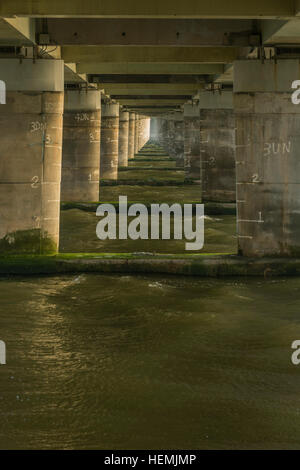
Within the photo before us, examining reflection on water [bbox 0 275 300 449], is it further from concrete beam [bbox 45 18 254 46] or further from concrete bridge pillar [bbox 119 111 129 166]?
concrete bridge pillar [bbox 119 111 129 166]

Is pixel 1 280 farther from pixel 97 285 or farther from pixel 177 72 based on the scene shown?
Answer: pixel 177 72

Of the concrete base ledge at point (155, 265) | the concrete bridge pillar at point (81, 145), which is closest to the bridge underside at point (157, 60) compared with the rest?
the concrete base ledge at point (155, 265)

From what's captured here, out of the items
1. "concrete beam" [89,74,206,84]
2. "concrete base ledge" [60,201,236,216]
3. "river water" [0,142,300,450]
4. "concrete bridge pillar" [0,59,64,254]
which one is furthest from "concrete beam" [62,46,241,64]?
"concrete base ledge" [60,201,236,216]

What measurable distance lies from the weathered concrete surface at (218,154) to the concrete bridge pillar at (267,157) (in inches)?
426

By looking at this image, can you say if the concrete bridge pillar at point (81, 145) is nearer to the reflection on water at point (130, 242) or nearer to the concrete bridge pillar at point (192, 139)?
the reflection on water at point (130, 242)

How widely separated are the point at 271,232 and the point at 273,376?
7151 mm

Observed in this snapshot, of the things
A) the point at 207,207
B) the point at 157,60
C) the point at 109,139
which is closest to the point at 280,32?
the point at 157,60

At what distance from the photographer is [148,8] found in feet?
39.2

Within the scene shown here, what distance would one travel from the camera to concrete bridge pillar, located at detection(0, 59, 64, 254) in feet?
49.9

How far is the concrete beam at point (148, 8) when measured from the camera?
11781 millimetres

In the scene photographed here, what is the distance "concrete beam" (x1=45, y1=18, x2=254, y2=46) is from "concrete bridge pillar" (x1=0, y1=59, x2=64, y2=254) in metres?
0.88

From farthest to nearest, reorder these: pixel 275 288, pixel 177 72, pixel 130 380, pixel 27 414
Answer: pixel 177 72, pixel 275 288, pixel 130 380, pixel 27 414
